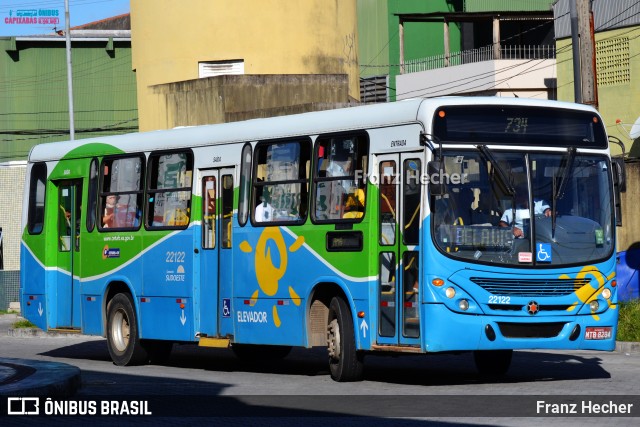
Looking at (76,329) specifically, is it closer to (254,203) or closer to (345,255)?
(254,203)

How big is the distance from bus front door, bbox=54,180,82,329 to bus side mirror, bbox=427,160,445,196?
26.7 ft

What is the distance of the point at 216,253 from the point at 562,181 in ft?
16.5

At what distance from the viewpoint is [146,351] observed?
20.1 metres

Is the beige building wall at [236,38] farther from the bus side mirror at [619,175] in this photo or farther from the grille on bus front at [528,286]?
the grille on bus front at [528,286]

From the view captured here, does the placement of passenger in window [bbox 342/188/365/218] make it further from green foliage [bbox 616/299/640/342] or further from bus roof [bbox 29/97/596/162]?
green foliage [bbox 616/299/640/342]

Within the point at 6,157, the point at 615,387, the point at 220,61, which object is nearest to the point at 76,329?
the point at 615,387

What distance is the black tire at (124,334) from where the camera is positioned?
19.9 meters

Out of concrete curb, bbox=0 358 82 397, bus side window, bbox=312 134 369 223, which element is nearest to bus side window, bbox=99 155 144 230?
concrete curb, bbox=0 358 82 397

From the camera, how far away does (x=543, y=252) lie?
1511cm

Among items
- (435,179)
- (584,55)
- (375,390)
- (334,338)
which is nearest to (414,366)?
(334,338)

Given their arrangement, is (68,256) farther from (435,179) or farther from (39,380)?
(435,179)

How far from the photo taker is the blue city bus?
1495 cm

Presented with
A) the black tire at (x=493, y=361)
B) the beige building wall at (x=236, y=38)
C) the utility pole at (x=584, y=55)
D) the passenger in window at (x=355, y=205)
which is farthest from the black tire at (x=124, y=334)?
the beige building wall at (x=236, y=38)

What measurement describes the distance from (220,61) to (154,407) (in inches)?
934
